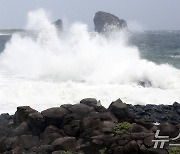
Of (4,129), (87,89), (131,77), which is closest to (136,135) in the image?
(4,129)

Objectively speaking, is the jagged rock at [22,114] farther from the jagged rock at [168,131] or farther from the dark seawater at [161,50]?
the dark seawater at [161,50]

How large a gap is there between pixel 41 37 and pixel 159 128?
93.0ft

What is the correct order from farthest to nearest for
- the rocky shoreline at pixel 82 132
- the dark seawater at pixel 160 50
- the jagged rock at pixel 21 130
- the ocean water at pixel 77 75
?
the dark seawater at pixel 160 50 → the ocean water at pixel 77 75 → the jagged rock at pixel 21 130 → the rocky shoreline at pixel 82 132

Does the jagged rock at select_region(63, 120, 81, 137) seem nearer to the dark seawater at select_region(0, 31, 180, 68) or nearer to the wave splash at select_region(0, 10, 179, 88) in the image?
the wave splash at select_region(0, 10, 179, 88)

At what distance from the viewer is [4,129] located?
39.2 feet

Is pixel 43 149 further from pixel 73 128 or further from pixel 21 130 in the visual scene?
pixel 21 130

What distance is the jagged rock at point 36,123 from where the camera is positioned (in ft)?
38.1

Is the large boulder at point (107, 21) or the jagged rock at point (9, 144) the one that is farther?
the large boulder at point (107, 21)

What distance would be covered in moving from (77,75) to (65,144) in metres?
14.5

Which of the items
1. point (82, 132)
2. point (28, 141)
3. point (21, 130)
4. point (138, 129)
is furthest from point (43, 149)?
point (138, 129)

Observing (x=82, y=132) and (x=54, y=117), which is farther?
(x=54, y=117)

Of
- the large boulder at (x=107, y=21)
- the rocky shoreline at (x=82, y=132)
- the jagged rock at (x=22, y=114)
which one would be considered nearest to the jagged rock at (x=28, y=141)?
the rocky shoreline at (x=82, y=132)

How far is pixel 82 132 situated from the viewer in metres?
11.2

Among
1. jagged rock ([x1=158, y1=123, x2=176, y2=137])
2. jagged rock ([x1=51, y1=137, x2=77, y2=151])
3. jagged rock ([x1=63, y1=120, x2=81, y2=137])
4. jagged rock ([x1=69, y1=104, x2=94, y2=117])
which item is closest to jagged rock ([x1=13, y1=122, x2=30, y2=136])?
jagged rock ([x1=63, y1=120, x2=81, y2=137])
